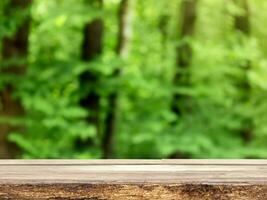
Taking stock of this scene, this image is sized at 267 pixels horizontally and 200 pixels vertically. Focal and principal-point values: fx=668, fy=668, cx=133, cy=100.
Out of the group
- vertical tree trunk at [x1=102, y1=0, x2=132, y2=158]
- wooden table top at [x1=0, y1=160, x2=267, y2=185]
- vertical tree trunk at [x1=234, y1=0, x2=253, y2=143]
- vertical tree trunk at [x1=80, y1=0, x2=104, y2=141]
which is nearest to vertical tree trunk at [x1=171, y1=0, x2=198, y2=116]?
vertical tree trunk at [x1=234, y1=0, x2=253, y2=143]

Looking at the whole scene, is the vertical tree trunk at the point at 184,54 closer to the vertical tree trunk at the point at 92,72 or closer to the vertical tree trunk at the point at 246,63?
the vertical tree trunk at the point at 246,63

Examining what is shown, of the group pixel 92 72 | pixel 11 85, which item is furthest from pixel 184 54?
pixel 11 85

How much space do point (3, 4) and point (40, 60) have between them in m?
1.25

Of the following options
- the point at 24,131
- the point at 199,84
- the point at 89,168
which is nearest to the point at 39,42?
the point at 24,131

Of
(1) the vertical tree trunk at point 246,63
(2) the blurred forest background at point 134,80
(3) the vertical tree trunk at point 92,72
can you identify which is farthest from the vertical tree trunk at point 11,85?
(1) the vertical tree trunk at point 246,63

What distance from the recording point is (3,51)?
8.70 metres

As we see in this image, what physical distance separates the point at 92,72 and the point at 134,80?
59 cm

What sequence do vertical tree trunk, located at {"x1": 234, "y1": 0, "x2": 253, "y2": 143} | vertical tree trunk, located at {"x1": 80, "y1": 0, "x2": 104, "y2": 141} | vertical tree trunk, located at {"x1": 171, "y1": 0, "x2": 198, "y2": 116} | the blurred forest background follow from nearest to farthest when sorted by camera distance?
the blurred forest background < vertical tree trunk, located at {"x1": 80, "y1": 0, "x2": 104, "y2": 141} < vertical tree trunk, located at {"x1": 171, "y1": 0, "x2": 198, "y2": 116} < vertical tree trunk, located at {"x1": 234, "y1": 0, "x2": 253, "y2": 143}

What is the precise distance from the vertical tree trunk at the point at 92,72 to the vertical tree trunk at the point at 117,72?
0.20 m

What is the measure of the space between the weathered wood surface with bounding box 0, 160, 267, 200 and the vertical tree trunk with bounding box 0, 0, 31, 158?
735cm

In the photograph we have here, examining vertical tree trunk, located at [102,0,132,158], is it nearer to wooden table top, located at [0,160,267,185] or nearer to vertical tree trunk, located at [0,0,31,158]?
vertical tree trunk, located at [0,0,31,158]

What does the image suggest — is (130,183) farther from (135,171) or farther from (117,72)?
(117,72)

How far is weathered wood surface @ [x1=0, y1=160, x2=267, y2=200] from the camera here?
3.96 ft

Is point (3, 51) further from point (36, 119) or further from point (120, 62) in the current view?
point (120, 62)
